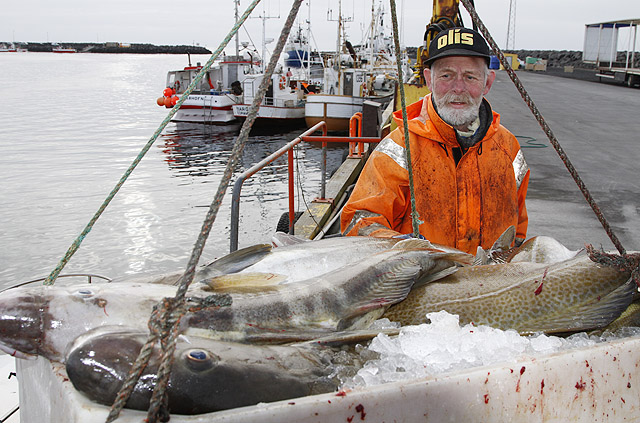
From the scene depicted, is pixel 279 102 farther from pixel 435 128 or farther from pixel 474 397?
pixel 474 397

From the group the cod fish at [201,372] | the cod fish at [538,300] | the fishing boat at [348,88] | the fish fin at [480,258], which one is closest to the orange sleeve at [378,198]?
the fish fin at [480,258]

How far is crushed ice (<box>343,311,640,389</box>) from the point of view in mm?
1664

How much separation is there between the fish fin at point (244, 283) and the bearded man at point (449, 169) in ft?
4.16

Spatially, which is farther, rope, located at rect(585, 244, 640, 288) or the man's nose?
the man's nose

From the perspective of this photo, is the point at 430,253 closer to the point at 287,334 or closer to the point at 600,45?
the point at 287,334

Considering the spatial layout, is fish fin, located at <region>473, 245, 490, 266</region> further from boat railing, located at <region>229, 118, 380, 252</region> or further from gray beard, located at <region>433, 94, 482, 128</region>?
boat railing, located at <region>229, 118, 380, 252</region>

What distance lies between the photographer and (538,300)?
2.20 m

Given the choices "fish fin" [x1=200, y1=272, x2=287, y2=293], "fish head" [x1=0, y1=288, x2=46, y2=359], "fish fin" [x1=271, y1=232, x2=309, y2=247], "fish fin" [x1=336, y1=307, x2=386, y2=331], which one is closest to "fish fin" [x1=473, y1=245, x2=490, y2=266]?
"fish fin" [x1=336, y1=307, x2=386, y2=331]

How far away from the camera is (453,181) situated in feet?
11.5

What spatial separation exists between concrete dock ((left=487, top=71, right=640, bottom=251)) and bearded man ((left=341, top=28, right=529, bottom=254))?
84cm

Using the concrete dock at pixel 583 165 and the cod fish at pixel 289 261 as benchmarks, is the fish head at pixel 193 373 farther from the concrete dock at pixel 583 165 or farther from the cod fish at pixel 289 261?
the concrete dock at pixel 583 165

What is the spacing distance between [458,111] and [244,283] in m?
2.13

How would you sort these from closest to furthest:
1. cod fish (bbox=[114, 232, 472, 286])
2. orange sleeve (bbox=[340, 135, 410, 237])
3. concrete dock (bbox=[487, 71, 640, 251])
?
cod fish (bbox=[114, 232, 472, 286])
orange sleeve (bbox=[340, 135, 410, 237])
concrete dock (bbox=[487, 71, 640, 251])

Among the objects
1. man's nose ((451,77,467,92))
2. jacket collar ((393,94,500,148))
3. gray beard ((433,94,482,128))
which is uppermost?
man's nose ((451,77,467,92))
